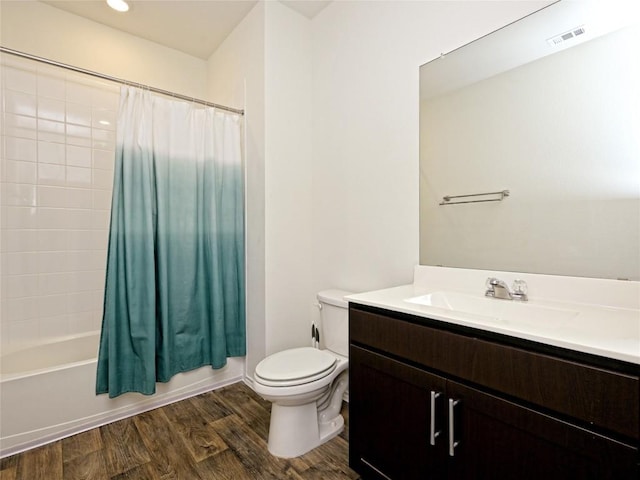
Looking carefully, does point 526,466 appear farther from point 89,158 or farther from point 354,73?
point 89,158

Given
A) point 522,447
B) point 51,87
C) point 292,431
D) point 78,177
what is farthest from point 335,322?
point 51,87

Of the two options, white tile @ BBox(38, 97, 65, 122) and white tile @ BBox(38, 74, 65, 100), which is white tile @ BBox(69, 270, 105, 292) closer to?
white tile @ BBox(38, 97, 65, 122)

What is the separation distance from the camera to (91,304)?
241 cm

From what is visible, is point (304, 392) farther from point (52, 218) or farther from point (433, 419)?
point (52, 218)

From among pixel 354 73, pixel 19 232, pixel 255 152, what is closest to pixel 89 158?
pixel 19 232

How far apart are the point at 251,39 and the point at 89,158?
1458mm

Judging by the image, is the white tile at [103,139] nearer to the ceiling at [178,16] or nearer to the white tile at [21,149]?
the white tile at [21,149]

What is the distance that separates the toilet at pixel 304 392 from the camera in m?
1.51

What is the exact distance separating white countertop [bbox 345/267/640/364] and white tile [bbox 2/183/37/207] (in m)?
2.26

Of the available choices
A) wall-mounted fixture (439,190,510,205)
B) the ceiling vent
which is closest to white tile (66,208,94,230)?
wall-mounted fixture (439,190,510,205)

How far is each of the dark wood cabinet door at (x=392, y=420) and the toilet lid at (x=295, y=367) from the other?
251 mm

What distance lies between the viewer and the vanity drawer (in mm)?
730

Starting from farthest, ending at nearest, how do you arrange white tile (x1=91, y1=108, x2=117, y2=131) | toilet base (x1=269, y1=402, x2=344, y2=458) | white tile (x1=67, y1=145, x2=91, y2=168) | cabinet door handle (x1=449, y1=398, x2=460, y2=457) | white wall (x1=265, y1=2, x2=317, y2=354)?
white tile (x1=91, y1=108, x2=117, y2=131) → white tile (x1=67, y1=145, x2=91, y2=168) → white wall (x1=265, y1=2, x2=317, y2=354) → toilet base (x1=269, y1=402, x2=344, y2=458) → cabinet door handle (x1=449, y1=398, x2=460, y2=457)

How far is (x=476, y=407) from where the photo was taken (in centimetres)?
97
